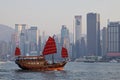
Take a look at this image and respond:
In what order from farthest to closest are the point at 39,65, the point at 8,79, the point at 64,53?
1. the point at 64,53
2. the point at 39,65
3. the point at 8,79

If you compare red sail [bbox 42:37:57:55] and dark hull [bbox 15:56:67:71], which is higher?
red sail [bbox 42:37:57:55]

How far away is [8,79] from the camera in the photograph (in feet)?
323

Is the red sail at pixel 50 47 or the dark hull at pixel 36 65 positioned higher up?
the red sail at pixel 50 47

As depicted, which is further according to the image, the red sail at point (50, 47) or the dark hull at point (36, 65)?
the red sail at point (50, 47)

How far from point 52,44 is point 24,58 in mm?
9293

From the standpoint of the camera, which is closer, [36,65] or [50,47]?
[36,65]

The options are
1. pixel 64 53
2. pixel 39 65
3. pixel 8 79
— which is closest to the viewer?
pixel 8 79

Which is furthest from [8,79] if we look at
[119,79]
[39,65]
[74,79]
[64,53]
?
[64,53]

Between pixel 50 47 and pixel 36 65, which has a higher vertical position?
pixel 50 47

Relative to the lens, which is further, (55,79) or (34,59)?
(34,59)

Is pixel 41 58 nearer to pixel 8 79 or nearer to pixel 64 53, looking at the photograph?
pixel 64 53

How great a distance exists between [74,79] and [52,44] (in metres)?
33.8

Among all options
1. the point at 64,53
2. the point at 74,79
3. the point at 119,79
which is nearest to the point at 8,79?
the point at 74,79

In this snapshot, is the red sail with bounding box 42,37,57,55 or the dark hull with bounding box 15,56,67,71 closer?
the dark hull with bounding box 15,56,67,71
